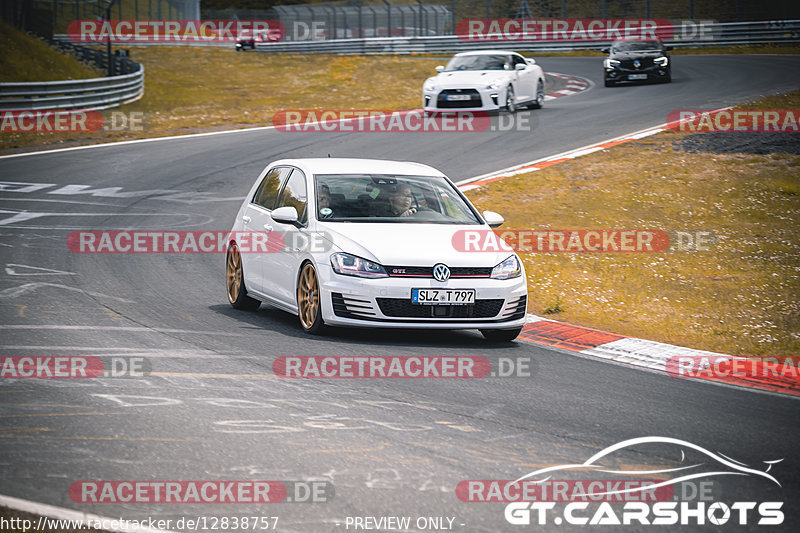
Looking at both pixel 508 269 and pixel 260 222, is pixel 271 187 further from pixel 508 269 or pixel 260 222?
pixel 508 269

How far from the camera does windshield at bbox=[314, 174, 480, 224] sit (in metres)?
9.92

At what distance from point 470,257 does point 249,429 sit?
3.51m

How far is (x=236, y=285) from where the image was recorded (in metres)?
11.0

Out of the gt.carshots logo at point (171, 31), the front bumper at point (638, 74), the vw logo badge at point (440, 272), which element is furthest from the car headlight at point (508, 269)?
the gt.carshots logo at point (171, 31)

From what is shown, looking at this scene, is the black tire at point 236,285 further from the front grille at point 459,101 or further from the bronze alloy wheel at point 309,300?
the front grille at point 459,101

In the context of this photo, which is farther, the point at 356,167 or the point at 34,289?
the point at 34,289

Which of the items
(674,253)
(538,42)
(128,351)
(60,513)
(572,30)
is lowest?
(674,253)

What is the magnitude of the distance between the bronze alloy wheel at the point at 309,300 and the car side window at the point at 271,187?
1.47 metres

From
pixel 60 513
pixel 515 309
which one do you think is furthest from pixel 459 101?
pixel 60 513

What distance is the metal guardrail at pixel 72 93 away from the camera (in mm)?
27297

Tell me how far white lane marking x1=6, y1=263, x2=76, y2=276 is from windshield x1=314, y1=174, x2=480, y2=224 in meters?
3.82

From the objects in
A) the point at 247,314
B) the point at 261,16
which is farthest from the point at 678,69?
the point at 261,16

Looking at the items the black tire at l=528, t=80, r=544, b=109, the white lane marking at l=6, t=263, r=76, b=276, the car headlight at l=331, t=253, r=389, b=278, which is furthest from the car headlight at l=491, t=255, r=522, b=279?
the black tire at l=528, t=80, r=544, b=109

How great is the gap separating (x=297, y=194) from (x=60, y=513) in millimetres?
5793
